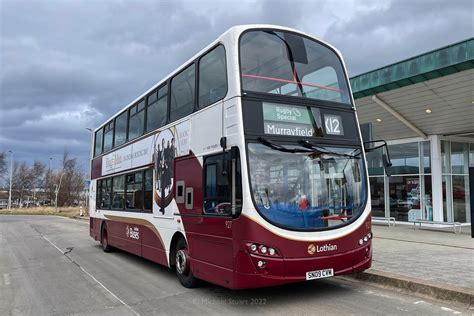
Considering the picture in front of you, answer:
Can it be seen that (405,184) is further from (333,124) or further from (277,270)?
(277,270)

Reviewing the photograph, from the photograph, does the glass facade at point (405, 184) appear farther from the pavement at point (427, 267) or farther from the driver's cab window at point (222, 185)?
the driver's cab window at point (222, 185)

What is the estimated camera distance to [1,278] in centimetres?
970

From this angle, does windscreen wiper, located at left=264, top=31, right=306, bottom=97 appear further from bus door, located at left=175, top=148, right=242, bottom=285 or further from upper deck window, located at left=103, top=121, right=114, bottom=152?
upper deck window, located at left=103, top=121, right=114, bottom=152

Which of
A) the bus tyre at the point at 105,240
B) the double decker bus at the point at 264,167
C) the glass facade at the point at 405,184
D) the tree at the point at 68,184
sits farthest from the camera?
the tree at the point at 68,184

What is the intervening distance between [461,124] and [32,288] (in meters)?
16.5

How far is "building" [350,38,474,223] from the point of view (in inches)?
567

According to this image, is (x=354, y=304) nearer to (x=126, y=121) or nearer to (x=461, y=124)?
(x=126, y=121)

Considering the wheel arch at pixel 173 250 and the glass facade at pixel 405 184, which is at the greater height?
the glass facade at pixel 405 184

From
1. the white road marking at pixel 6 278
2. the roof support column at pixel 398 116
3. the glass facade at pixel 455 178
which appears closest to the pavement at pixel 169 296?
the white road marking at pixel 6 278

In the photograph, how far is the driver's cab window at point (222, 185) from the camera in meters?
6.23

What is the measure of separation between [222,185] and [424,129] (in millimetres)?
14553

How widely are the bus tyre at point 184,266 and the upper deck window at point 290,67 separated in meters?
3.40

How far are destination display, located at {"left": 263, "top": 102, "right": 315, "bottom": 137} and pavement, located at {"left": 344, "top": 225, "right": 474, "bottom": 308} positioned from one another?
3.13 meters

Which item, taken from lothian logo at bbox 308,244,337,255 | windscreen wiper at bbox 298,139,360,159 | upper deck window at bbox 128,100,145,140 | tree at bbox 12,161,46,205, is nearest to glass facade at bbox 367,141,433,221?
upper deck window at bbox 128,100,145,140
